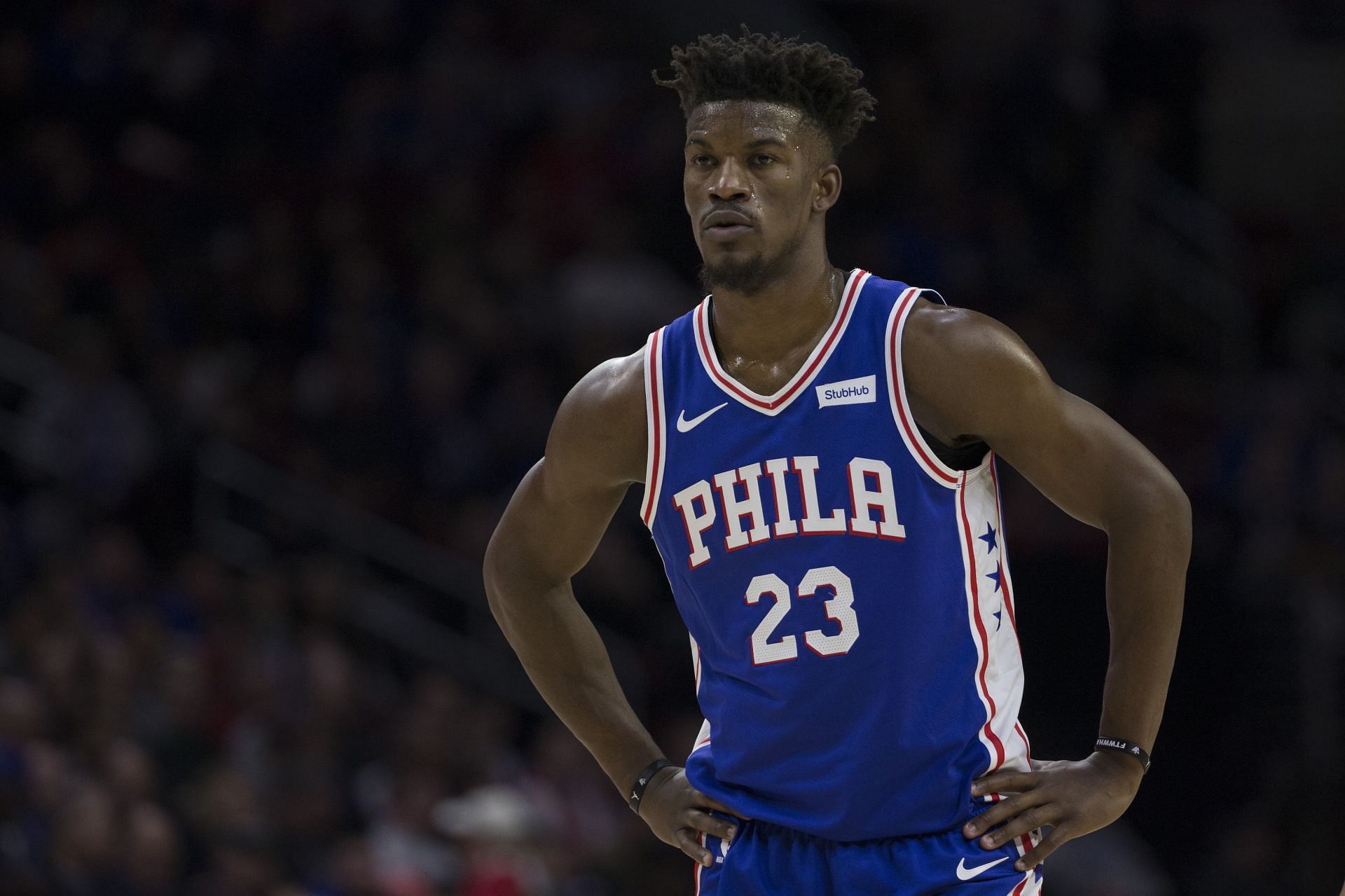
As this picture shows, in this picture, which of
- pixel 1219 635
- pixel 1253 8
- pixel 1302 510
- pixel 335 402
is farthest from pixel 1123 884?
pixel 1253 8

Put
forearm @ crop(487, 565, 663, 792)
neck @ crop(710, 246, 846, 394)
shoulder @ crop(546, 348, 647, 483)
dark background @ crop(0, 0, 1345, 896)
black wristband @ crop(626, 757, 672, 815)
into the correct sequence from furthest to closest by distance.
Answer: dark background @ crop(0, 0, 1345, 896) → forearm @ crop(487, 565, 663, 792) → black wristband @ crop(626, 757, 672, 815) → shoulder @ crop(546, 348, 647, 483) → neck @ crop(710, 246, 846, 394)

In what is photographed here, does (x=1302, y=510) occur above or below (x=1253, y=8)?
below

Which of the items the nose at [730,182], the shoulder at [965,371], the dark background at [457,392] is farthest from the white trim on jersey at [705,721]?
the dark background at [457,392]

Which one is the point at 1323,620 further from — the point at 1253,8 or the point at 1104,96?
the point at 1253,8

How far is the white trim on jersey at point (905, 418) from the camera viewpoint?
363 cm

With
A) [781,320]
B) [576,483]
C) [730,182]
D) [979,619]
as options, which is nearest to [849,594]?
[979,619]

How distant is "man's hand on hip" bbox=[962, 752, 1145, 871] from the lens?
143 inches

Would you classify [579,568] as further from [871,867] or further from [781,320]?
[871,867]

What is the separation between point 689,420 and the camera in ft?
12.5

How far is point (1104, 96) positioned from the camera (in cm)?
1241

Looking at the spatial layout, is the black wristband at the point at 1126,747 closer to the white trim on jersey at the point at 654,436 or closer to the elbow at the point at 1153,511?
the elbow at the point at 1153,511

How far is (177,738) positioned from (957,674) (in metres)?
5.77

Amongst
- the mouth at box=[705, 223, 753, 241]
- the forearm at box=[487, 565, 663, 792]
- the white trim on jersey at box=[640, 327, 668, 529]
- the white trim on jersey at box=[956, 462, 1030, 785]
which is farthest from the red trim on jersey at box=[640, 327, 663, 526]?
the white trim on jersey at box=[956, 462, 1030, 785]

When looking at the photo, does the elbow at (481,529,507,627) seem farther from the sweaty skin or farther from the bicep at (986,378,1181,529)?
the bicep at (986,378,1181,529)
